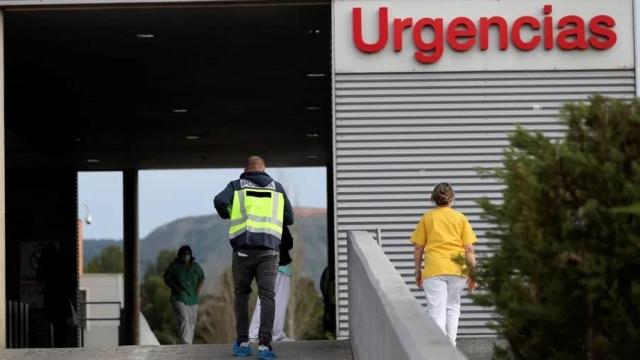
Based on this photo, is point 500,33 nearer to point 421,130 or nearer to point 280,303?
point 421,130

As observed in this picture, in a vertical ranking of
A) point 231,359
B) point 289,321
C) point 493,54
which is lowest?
point 289,321

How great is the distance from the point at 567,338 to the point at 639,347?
0.32 m

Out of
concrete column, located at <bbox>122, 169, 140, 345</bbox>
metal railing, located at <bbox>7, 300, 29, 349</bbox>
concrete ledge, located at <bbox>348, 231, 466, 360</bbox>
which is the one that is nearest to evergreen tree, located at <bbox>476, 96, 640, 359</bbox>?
concrete ledge, located at <bbox>348, 231, 466, 360</bbox>

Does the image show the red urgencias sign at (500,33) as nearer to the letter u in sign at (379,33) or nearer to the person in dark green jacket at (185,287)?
the letter u in sign at (379,33)

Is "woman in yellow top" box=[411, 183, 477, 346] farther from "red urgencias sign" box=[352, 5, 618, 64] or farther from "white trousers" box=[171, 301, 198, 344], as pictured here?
"white trousers" box=[171, 301, 198, 344]

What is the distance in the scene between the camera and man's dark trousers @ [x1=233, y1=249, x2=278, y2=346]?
33.0 feet

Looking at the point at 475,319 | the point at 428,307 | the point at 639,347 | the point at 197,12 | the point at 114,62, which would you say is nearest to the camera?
the point at 639,347

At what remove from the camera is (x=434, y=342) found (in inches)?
194

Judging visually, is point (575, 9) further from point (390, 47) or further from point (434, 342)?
point (434, 342)

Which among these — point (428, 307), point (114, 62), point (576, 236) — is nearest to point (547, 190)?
point (576, 236)

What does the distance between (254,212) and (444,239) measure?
4.78 feet

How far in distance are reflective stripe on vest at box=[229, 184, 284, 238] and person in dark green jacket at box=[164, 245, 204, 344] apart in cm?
916

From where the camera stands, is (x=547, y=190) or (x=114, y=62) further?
(x=114, y=62)

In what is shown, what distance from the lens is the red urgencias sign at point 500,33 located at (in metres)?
12.2
